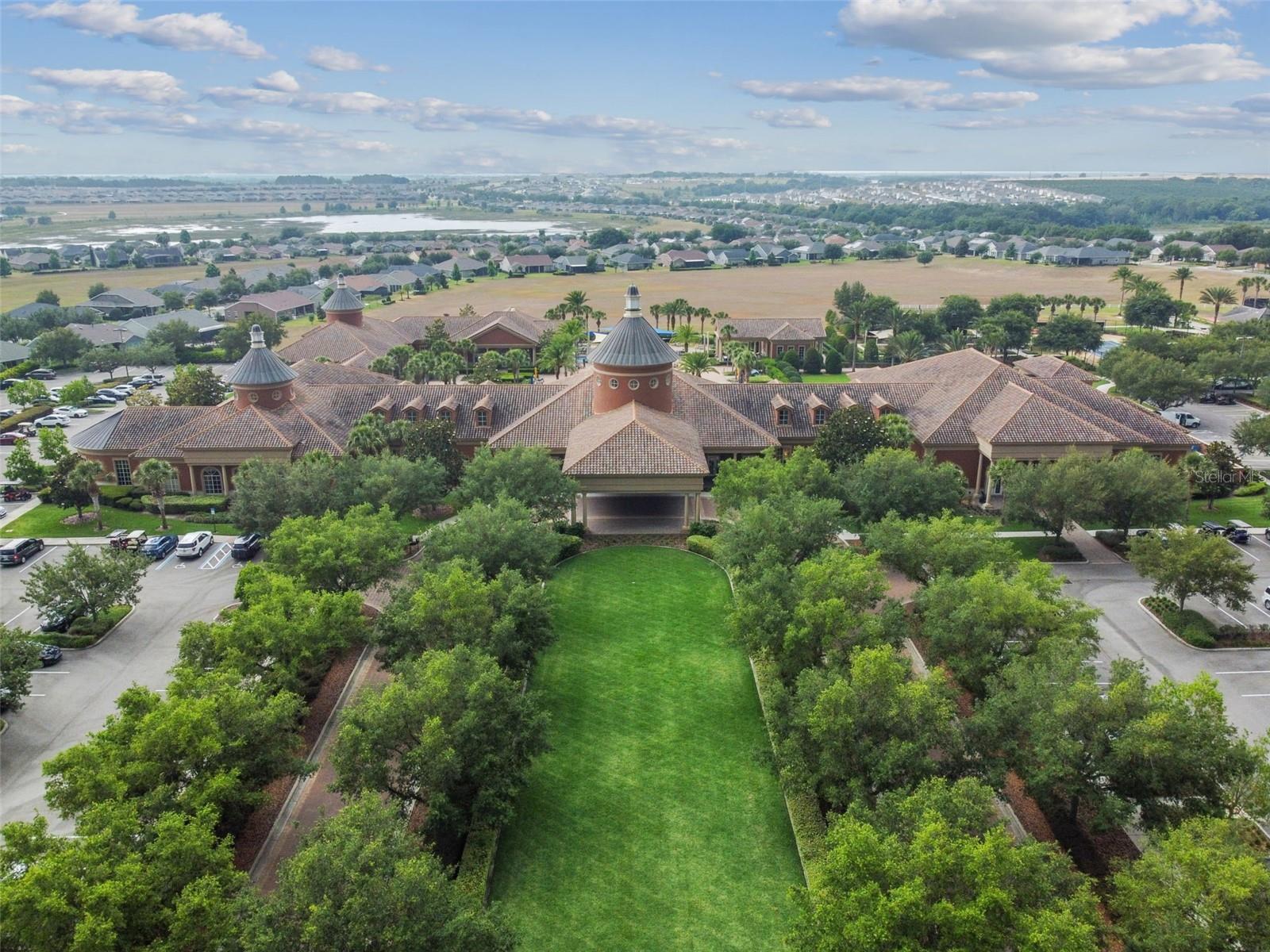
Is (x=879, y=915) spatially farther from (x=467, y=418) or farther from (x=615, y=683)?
(x=467, y=418)

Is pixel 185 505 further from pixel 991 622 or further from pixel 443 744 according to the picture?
pixel 991 622

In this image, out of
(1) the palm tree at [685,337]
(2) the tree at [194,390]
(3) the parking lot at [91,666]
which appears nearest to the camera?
(3) the parking lot at [91,666]

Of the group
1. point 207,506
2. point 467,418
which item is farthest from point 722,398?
point 207,506

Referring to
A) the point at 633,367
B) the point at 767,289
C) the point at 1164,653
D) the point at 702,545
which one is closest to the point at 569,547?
the point at 702,545

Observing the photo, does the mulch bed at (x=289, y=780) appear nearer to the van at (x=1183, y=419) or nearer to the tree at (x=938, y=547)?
the tree at (x=938, y=547)

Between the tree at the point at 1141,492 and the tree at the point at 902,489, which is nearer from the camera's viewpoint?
the tree at the point at 902,489

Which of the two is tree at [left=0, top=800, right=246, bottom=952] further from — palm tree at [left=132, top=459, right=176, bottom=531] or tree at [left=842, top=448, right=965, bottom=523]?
palm tree at [left=132, top=459, right=176, bottom=531]

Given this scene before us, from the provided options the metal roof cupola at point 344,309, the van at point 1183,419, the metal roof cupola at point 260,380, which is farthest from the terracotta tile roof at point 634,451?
the metal roof cupola at point 344,309
